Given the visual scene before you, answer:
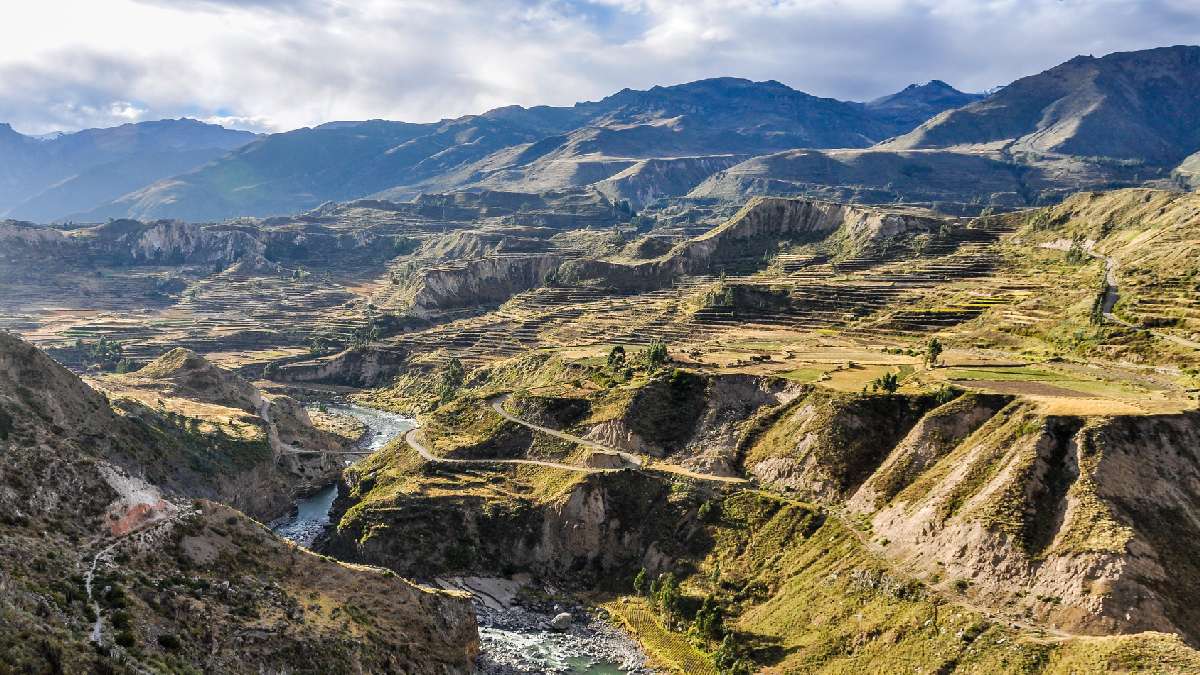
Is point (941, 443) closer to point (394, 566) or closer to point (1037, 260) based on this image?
point (394, 566)

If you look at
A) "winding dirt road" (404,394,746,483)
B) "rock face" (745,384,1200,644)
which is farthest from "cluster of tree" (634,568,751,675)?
"rock face" (745,384,1200,644)

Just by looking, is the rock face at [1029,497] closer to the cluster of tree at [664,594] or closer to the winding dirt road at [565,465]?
the winding dirt road at [565,465]

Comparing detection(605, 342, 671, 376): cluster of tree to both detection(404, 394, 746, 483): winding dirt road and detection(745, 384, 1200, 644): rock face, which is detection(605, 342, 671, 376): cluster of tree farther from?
detection(745, 384, 1200, 644): rock face

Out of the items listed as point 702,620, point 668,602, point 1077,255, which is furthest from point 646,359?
point 1077,255

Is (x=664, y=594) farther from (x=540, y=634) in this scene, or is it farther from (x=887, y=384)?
(x=887, y=384)

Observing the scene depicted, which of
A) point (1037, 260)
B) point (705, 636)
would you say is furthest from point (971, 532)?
point (1037, 260)
